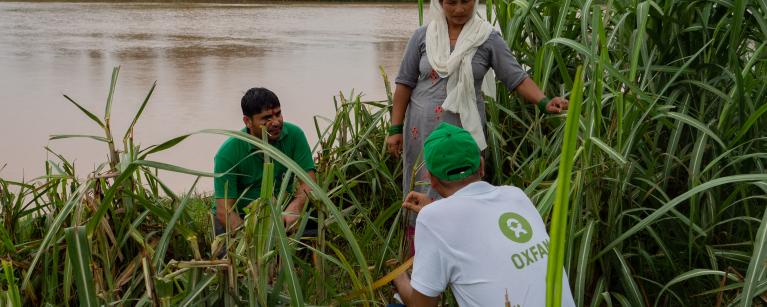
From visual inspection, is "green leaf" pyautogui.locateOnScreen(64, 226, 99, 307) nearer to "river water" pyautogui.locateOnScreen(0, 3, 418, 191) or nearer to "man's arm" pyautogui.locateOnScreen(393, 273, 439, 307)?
"man's arm" pyautogui.locateOnScreen(393, 273, 439, 307)

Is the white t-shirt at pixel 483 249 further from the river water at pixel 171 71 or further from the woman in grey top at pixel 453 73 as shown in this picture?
the river water at pixel 171 71

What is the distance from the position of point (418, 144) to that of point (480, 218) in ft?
3.36

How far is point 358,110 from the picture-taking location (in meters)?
2.98

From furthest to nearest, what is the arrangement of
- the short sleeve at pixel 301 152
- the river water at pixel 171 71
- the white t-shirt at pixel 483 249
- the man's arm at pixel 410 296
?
1. the river water at pixel 171 71
2. the short sleeve at pixel 301 152
3. the man's arm at pixel 410 296
4. the white t-shirt at pixel 483 249

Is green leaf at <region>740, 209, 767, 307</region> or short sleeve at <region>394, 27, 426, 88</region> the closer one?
green leaf at <region>740, 209, 767, 307</region>

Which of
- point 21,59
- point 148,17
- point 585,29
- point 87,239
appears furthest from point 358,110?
point 148,17

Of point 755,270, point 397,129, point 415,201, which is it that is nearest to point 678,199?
point 755,270

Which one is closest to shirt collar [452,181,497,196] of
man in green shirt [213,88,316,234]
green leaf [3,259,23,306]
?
green leaf [3,259,23,306]

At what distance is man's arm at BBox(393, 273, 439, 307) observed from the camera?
61.7 inches

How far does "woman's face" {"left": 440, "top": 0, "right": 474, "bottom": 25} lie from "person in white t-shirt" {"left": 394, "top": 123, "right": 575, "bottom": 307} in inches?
34.1

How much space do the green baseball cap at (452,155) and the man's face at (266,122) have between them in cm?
100

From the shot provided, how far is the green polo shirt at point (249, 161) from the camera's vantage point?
2.49 metres

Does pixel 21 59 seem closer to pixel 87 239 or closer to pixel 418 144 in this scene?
pixel 418 144

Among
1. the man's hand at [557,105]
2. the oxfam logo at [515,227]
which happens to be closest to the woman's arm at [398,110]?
the man's hand at [557,105]
